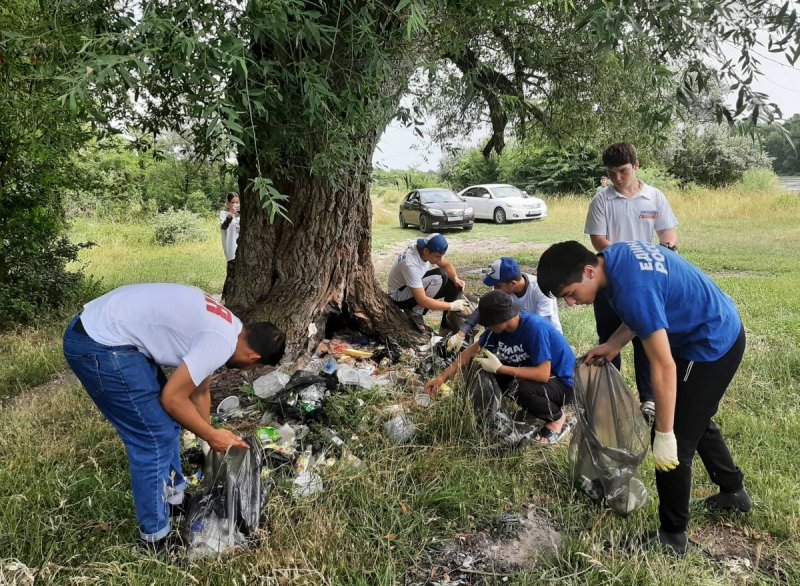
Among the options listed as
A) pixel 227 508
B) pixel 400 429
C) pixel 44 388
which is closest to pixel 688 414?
pixel 400 429

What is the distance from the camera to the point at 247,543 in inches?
93.4

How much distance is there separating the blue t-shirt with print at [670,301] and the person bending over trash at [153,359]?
1.37 meters

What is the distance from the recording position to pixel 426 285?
5426 mm

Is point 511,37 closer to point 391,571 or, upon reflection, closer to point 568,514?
A: point 568,514

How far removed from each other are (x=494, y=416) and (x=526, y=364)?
0.47 m

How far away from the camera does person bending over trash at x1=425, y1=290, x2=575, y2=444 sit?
133 inches

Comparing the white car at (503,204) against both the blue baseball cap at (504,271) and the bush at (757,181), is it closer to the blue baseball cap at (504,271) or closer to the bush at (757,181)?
the bush at (757,181)

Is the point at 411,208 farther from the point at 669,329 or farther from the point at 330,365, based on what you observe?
the point at 669,329

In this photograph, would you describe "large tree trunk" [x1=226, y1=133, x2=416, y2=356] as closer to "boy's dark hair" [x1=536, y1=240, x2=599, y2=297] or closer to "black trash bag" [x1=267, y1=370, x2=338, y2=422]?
"black trash bag" [x1=267, y1=370, x2=338, y2=422]

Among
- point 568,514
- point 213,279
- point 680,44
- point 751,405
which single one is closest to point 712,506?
point 568,514

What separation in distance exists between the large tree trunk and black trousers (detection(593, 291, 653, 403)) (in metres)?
2.01

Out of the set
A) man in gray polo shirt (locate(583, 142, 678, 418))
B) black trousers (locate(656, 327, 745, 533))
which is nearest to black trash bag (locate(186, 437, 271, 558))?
black trousers (locate(656, 327, 745, 533))

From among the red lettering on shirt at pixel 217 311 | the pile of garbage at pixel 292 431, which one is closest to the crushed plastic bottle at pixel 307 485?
the pile of garbage at pixel 292 431

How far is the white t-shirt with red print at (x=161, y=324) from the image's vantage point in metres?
2.20
